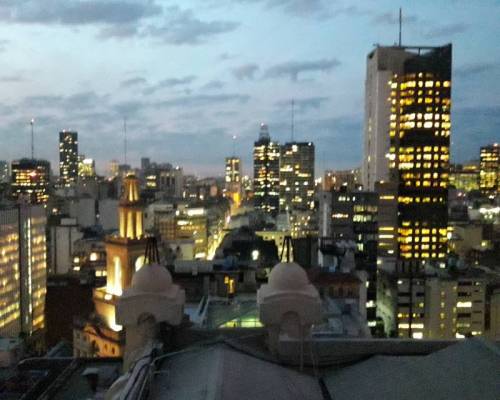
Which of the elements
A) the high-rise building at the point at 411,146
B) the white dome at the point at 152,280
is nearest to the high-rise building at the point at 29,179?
the high-rise building at the point at 411,146

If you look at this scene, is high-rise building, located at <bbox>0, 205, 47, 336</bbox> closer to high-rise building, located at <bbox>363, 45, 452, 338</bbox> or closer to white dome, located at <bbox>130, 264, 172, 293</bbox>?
high-rise building, located at <bbox>363, 45, 452, 338</bbox>

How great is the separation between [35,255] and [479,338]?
3405 inches

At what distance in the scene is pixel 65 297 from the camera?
5994 centimetres

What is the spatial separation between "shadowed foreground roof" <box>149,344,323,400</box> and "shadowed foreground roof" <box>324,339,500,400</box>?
18.4 inches

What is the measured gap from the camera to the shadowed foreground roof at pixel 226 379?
20.9 feet

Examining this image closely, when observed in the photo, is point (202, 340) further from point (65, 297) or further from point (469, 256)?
point (469, 256)

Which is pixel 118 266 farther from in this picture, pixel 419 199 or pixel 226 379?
pixel 419 199

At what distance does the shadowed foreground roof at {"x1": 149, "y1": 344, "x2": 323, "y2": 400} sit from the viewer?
6363 millimetres

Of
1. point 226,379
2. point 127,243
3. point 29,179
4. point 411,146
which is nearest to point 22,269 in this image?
point 127,243

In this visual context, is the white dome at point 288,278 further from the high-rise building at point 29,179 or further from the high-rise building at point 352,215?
the high-rise building at point 29,179

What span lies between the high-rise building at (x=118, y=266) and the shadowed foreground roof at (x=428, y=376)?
105 ft

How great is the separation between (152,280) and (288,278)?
1.88m

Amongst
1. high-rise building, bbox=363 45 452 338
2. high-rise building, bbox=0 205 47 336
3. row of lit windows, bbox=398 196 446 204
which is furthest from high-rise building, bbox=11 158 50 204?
row of lit windows, bbox=398 196 446 204

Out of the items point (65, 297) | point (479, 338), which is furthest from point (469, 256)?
point (479, 338)
